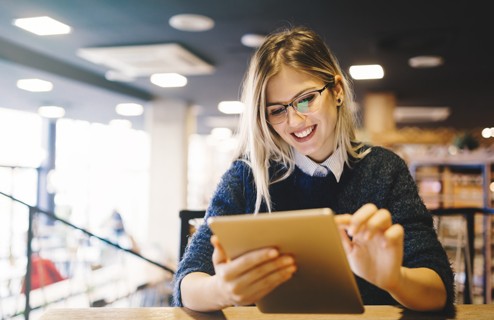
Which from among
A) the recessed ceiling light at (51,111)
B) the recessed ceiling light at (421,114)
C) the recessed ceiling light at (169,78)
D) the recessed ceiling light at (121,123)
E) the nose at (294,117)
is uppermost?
the recessed ceiling light at (121,123)

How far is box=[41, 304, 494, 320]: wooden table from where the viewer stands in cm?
98

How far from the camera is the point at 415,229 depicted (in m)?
1.18

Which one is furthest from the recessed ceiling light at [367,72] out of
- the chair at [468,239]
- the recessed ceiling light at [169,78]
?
the chair at [468,239]

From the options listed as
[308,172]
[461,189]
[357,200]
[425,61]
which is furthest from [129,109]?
[357,200]

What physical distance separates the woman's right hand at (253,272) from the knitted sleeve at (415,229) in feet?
1.40

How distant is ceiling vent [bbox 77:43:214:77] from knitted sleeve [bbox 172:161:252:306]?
3.32 metres

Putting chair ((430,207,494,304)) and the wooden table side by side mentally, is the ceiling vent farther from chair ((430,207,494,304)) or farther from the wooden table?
the wooden table

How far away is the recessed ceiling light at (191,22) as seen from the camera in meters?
3.79

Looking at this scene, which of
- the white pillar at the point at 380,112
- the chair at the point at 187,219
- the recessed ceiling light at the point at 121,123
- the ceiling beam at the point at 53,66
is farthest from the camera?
the recessed ceiling light at the point at 121,123

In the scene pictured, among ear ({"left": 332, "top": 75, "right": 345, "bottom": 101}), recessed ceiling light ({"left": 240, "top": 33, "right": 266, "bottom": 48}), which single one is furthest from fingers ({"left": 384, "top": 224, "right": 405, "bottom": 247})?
recessed ceiling light ({"left": 240, "top": 33, "right": 266, "bottom": 48})

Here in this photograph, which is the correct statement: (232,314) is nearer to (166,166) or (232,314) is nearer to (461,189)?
(461,189)

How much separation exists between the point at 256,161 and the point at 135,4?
2596 millimetres

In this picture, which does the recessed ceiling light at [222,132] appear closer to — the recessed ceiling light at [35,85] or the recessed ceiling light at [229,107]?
the recessed ceiling light at [229,107]

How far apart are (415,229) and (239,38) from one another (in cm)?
357
